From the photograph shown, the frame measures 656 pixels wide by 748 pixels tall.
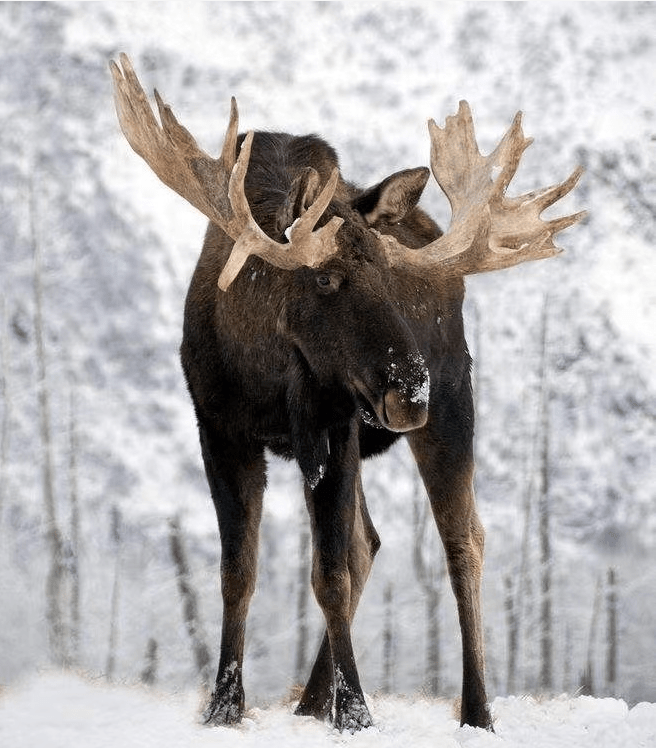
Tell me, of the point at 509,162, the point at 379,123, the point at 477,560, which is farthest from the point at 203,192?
the point at 379,123

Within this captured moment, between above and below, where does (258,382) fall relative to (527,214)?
below

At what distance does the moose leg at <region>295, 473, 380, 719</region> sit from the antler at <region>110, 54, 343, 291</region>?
4.45 feet

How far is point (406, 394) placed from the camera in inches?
187

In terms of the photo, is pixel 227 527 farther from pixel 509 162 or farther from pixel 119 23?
pixel 119 23

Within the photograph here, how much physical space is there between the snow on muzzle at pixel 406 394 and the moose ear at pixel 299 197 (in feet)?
2.87

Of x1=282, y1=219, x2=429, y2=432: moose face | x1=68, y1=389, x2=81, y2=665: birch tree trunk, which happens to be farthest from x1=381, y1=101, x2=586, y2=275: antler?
x1=68, y1=389, x2=81, y2=665: birch tree trunk

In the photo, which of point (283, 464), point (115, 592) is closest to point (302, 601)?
Result: point (283, 464)

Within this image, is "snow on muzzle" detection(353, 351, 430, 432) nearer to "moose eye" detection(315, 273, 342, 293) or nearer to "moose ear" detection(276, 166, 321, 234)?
"moose eye" detection(315, 273, 342, 293)

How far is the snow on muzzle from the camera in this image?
4.75 meters

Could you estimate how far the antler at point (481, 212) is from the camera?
5578mm

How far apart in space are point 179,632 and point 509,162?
12516 millimetres

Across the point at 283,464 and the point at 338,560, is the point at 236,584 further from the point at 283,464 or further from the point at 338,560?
the point at 283,464

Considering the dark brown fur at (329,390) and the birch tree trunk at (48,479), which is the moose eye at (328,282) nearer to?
the dark brown fur at (329,390)

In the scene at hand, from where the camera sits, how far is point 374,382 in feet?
15.9
